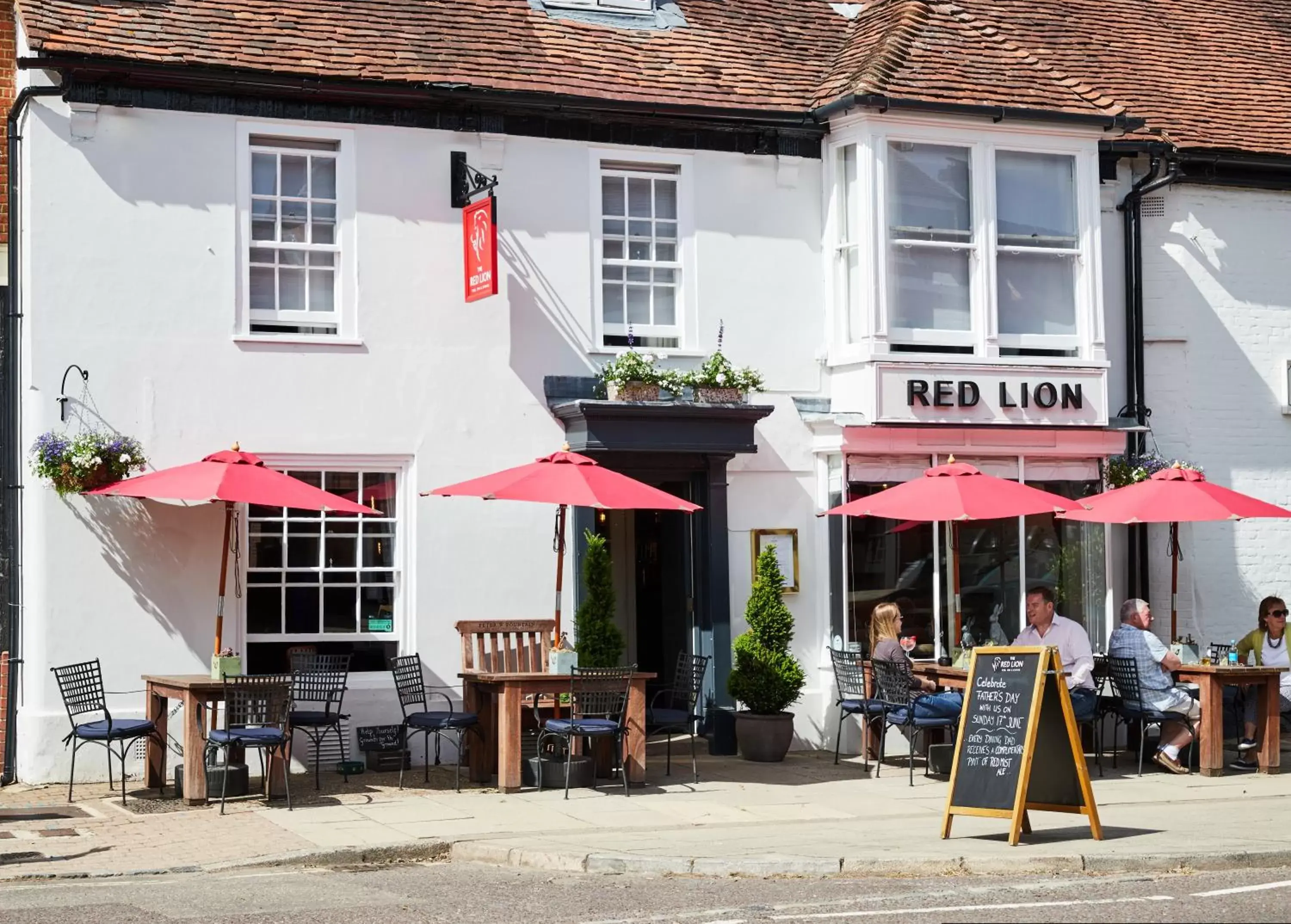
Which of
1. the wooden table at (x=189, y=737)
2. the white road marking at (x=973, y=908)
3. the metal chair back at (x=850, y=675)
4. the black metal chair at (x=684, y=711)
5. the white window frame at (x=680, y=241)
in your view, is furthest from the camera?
the white window frame at (x=680, y=241)

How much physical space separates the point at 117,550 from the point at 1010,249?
8.60 metres

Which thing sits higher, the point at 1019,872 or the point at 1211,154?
the point at 1211,154

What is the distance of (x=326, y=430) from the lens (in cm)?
1496

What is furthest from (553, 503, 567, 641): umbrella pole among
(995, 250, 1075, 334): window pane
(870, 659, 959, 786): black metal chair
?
(995, 250, 1075, 334): window pane

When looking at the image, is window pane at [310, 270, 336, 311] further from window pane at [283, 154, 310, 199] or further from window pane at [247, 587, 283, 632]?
window pane at [247, 587, 283, 632]

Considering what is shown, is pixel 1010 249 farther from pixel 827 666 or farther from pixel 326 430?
pixel 326 430

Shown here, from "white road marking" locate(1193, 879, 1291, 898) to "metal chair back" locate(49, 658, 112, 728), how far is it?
804cm

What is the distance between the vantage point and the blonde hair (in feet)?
48.1

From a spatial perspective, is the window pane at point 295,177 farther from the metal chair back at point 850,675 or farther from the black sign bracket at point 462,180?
the metal chair back at point 850,675

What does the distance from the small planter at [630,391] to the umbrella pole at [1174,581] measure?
507 cm

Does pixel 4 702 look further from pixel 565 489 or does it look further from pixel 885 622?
pixel 885 622

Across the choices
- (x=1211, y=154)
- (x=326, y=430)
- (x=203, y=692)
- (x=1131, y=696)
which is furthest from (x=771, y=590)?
(x=1211, y=154)

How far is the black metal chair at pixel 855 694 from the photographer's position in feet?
48.0

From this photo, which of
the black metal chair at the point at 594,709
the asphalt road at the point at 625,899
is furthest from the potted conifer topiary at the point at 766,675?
the asphalt road at the point at 625,899
